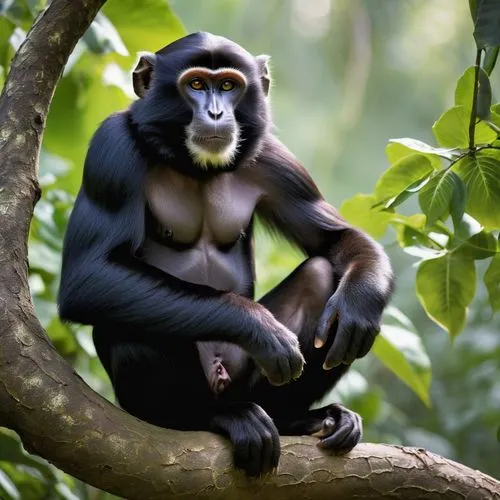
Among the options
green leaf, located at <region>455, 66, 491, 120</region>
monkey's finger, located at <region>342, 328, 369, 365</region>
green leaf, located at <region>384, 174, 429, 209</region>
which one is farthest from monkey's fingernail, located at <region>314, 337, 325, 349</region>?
green leaf, located at <region>455, 66, 491, 120</region>

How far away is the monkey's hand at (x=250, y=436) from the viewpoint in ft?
11.2

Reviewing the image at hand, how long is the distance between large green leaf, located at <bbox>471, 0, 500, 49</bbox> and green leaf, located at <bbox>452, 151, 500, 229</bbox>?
0.58 metres

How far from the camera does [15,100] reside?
3619 mm

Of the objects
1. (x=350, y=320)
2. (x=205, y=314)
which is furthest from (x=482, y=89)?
(x=205, y=314)

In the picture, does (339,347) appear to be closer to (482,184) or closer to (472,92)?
(482,184)

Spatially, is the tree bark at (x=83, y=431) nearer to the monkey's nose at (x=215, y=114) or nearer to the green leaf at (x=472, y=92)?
the monkey's nose at (x=215, y=114)

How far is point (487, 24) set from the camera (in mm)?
2945

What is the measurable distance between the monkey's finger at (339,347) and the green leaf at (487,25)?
121 centimetres

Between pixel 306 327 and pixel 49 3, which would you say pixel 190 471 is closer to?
pixel 306 327

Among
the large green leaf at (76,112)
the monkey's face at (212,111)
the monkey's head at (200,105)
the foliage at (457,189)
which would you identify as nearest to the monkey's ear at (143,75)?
the monkey's head at (200,105)

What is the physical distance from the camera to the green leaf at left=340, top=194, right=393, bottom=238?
4449 millimetres

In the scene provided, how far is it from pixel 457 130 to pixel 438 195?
0.27 metres

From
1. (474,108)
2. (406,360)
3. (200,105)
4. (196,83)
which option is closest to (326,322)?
(474,108)

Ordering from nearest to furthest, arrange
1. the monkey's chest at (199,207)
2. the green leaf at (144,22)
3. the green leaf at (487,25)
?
the green leaf at (487,25) → the monkey's chest at (199,207) → the green leaf at (144,22)
